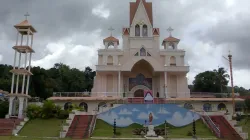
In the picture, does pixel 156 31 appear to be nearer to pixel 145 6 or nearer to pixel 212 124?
pixel 145 6

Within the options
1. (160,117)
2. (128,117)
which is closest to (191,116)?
(160,117)

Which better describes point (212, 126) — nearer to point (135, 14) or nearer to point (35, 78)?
point (135, 14)

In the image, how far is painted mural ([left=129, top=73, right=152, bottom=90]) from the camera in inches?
1372

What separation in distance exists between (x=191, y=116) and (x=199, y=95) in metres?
10.2

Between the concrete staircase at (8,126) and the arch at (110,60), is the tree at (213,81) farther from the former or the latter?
the concrete staircase at (8,126)

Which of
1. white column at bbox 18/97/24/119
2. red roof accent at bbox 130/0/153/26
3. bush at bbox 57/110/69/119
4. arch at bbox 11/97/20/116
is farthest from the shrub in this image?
red roof accent at bbox 130/0/153/26

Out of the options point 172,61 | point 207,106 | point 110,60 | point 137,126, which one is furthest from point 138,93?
point 137,126

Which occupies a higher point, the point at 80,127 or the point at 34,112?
the point at 34,112

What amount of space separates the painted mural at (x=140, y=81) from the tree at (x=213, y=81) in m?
19.7

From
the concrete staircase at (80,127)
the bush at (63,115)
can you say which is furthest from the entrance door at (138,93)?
the bush at (63,115)

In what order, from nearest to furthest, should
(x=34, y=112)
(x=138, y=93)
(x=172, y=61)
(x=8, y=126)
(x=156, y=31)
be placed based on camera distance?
(x=8, y=126), (x=34, y=112), (x=138, y=93), (x=172, y=61), (x=156, y=31)

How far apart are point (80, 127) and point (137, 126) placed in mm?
5181

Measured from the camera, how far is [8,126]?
71.4 feet

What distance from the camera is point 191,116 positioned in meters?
23.6
